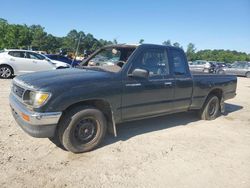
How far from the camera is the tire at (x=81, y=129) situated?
3945 mm

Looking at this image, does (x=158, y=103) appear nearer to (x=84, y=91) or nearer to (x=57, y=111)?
(x=84, y=91)

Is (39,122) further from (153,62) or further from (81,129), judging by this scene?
(153,62)

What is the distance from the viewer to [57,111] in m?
3.73

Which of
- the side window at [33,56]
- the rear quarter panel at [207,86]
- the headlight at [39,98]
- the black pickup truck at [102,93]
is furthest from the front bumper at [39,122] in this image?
the side window at [33,56]

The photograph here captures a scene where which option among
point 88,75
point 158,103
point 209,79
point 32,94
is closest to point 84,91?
point 88,75

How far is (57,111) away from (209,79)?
4.28 meters

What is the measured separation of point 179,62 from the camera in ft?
18.6

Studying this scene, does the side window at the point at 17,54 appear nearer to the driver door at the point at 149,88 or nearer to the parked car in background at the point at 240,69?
the driver door at the point at 149,88

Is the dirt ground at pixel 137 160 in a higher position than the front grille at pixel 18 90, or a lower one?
lower

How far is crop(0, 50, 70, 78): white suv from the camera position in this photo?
40.8 feet

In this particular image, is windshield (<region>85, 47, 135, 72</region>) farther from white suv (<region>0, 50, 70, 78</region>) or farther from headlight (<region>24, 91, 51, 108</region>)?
white suv (<region>0, 50, 70, 78</region>)

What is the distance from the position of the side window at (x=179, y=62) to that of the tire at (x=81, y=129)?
217 cm

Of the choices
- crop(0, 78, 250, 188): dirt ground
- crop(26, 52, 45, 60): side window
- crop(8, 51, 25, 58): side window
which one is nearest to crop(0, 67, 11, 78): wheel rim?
crop(8, 51, 25, 58): side window

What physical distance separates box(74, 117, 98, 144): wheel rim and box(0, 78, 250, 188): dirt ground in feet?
0.84
